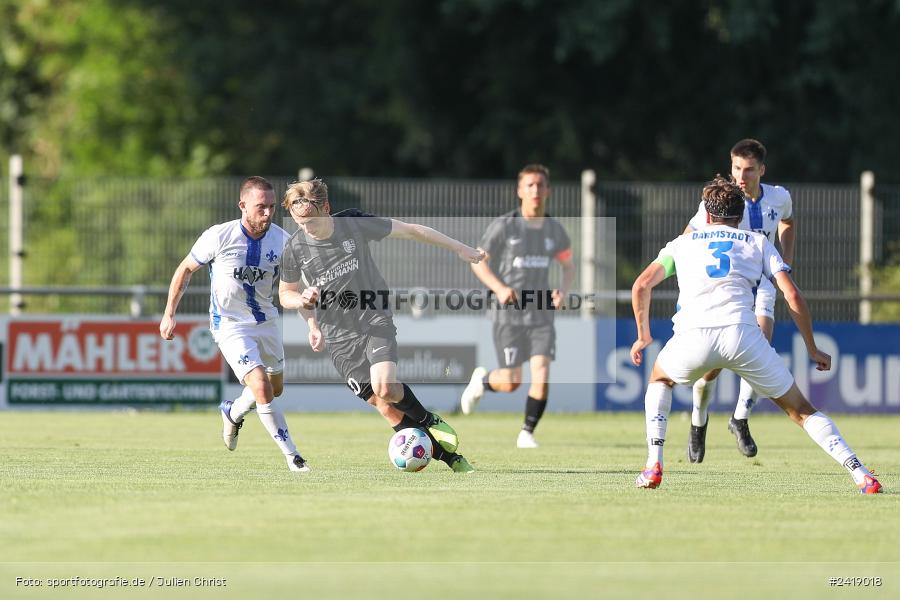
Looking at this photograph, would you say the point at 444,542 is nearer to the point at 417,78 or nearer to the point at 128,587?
the point at 128,587

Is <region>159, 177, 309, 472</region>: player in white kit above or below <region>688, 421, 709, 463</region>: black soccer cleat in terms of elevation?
above

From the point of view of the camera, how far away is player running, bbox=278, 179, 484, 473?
406 inches

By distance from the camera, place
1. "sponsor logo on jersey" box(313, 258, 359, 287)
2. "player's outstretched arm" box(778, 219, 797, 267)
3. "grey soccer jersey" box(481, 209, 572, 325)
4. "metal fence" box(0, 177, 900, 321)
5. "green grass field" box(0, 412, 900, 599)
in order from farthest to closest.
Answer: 1. "metal fence" box(0, 177, 900, 321)
2. "grey soccer jersey" box(481, 209, 572, 325)
3. "player's outstretched arm" box(778, 219, 797, 267)
4. "sponsor logo on jersey" box(313, 258, 359, 287)
5. "green grass field" box(0, 412, 900, 599)

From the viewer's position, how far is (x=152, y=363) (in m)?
18.1

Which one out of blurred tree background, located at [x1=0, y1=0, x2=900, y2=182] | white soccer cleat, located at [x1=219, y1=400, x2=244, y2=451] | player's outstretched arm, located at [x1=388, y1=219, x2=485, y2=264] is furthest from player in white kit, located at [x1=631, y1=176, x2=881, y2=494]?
blurred tree background, located at [x1=0, y1=0, x2=900, y2=182]

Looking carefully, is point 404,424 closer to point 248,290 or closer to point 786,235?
point 248,290

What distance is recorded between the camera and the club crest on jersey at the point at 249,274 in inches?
428

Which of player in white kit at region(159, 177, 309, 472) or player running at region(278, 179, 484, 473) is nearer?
player running at region(278, 179, 484, 473)

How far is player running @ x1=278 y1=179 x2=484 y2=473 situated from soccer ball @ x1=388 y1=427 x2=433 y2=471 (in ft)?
0.37

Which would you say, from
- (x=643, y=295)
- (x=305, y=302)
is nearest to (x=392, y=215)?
(x=305, y=302)

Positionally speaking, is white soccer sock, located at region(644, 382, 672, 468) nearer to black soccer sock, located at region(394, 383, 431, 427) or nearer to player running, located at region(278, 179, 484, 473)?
player running, located at region(278, 179, 484, 473)

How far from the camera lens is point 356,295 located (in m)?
10.4

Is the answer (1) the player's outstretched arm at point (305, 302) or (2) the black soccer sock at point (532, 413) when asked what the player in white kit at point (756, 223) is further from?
(1) the player's outstretched arm at point (305, 302)

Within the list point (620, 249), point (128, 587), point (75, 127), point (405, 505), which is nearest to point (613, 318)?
point (620, 249)
